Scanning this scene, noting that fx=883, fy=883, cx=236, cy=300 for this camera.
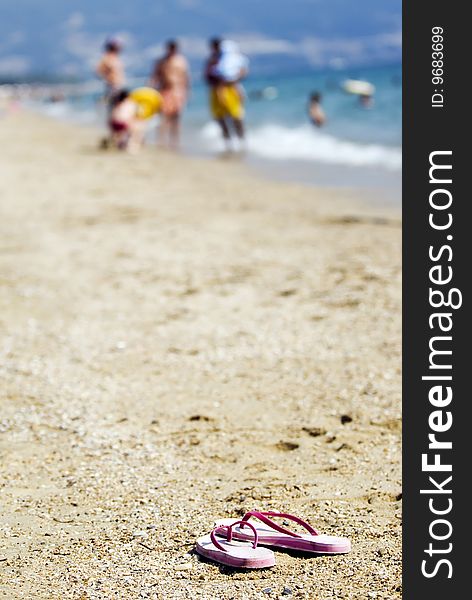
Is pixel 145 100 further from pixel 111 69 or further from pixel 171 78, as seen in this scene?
pixel 111 69

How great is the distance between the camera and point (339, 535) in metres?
2.74

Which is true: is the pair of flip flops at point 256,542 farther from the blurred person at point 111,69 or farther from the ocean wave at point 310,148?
the blurred person at point 111,69

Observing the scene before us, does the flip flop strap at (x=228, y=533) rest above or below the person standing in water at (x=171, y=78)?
below

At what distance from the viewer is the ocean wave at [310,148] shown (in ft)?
41.2

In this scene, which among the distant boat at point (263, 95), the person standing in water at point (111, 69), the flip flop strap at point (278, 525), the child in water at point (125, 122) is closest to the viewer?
the flip flop strap at point (278, 525)

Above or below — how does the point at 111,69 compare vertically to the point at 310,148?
above

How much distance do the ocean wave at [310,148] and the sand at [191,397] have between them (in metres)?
5.11

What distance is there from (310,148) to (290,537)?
1250 centimetres

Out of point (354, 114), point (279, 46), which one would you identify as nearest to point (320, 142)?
point (279, 46)

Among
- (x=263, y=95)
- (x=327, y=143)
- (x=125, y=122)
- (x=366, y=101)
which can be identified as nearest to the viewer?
(x=125, y=122)

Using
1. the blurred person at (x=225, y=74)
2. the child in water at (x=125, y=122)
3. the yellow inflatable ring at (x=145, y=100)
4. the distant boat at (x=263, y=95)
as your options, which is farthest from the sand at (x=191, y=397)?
the distant boat at (x=263, y=95)

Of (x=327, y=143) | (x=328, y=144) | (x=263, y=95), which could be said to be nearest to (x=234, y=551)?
(x=328, y=144)

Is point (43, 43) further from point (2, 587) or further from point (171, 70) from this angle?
point (2, 587)

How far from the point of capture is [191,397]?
13.0 feet
